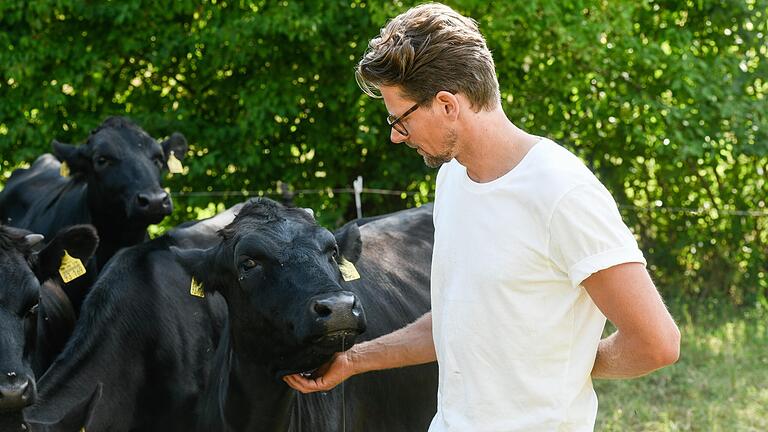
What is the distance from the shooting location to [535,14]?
1005cm

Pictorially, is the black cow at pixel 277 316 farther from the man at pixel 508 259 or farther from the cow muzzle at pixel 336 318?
the man at pixel 508 259

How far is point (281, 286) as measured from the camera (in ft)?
13.6

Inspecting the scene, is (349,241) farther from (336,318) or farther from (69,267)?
(69,267)

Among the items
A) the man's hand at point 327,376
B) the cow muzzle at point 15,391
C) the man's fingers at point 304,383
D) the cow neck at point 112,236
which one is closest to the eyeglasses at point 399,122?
the man's hand at point 327,376

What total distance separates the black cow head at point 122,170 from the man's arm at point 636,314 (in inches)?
217

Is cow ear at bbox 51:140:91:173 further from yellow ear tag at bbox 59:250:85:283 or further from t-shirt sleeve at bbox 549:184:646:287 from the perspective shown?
t-shirt sleeve at bbox 549:184:646:287

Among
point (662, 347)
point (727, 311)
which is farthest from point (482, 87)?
point (727, 311)

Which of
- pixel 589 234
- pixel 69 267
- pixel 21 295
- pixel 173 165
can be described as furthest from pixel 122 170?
pixel 589 234

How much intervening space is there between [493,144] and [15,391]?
223 cm

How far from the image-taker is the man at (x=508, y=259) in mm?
2609

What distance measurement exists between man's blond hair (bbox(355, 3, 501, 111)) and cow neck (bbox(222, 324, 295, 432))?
1.79 meters

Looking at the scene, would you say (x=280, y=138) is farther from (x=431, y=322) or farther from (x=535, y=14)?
(x=431, y=322)

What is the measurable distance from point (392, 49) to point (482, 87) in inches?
9.6

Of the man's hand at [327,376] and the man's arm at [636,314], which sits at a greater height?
the man's arm at [636,314]
